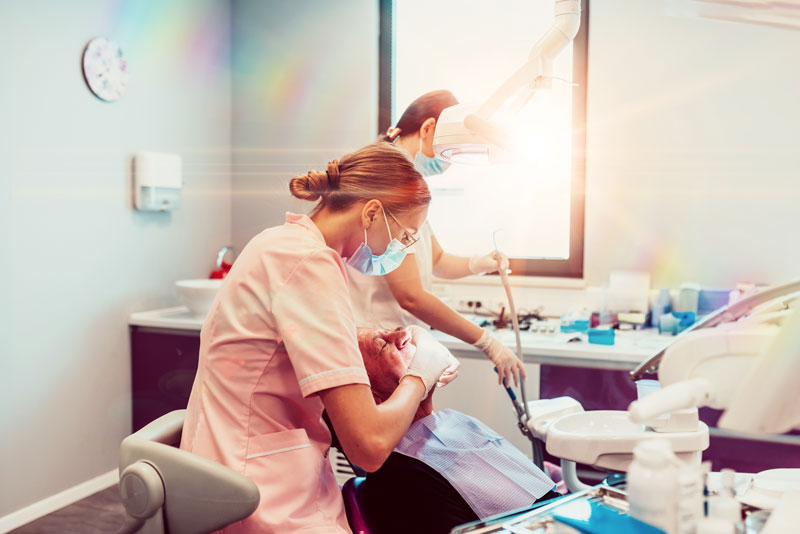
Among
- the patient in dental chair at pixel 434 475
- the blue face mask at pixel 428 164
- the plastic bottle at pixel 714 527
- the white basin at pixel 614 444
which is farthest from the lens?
the blue face mask at pixel 428 164

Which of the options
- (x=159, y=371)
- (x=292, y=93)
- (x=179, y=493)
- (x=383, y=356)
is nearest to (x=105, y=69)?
(x=292, y=93)

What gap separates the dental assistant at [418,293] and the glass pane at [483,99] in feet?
3.07

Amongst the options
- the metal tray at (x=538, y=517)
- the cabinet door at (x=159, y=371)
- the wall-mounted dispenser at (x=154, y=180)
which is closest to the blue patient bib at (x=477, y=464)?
the metal tray at (x=538, y=517)

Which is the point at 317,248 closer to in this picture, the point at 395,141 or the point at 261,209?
the point at 395,141

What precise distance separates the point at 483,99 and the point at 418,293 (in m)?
1.42

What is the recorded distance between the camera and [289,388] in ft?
3.65

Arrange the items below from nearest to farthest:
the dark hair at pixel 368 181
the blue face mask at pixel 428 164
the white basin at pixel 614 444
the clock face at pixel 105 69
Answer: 1. the white basin at pixel 614 444
2. the dark hair at pixel 368 181
3. the blue face mask at pixel 428 164
4. the clock face at pixel 105 69

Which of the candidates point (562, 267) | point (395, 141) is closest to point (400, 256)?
point (395, 141)

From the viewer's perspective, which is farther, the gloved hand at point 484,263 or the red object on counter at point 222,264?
the red object on counter at point 222,264

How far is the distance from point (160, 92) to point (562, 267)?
1.93 metres

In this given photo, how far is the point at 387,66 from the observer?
3.11 meters

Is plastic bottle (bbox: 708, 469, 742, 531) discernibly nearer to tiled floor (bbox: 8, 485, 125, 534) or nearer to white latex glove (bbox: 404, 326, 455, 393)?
white latex glove (bbox: 404, 326, 455, 393)

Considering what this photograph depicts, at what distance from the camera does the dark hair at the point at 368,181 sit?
123 cm

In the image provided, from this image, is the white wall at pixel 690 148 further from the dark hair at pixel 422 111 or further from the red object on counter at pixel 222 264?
the red object on counter at pixel 222 264
